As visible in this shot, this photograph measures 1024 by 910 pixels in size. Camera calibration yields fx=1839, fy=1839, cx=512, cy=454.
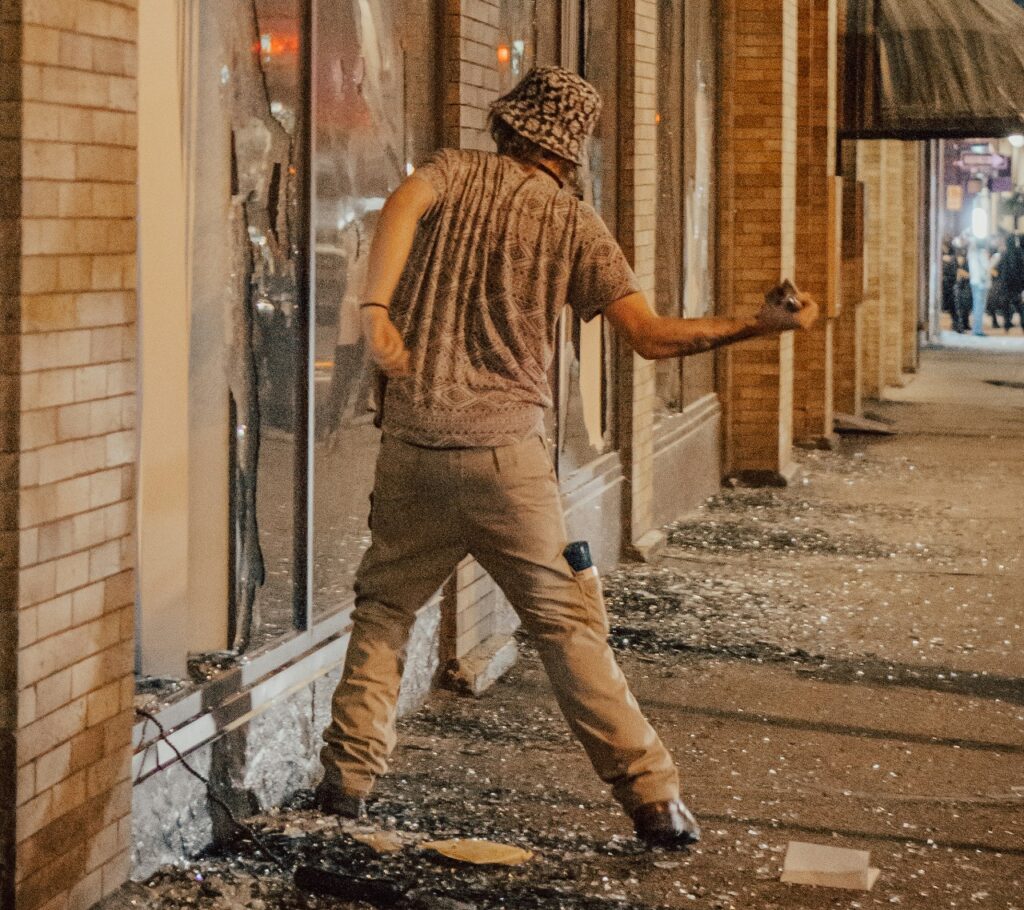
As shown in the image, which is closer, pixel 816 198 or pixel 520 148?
pixel 520 148

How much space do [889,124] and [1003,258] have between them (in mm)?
18368

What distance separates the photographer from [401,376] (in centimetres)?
493

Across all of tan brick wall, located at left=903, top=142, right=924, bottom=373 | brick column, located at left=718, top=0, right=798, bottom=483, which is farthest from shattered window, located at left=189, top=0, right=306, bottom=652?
tan brick wall, located at left=903, top=142, right=924, bottom=373

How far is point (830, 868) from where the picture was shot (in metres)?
5.01

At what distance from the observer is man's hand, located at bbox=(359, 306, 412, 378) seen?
15.4 feet

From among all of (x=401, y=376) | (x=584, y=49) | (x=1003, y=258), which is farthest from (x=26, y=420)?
(x=1003, y=258)

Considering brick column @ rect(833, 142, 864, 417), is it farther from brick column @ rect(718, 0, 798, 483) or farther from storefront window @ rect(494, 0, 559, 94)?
storefront window @ rect(494, 0, 559, 94)

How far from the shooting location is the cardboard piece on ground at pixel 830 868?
4.96 m

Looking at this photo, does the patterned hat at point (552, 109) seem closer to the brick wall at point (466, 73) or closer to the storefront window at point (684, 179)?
the brick wall at point (466, 73)

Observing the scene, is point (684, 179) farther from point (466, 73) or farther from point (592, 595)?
point (592, 595)

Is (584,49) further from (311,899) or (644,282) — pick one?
(311,899)

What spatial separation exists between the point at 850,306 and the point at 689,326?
12596mm

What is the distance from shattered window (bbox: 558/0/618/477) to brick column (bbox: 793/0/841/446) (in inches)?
208

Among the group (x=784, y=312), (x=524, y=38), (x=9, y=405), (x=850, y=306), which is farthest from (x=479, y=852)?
(x=850, y=306)
